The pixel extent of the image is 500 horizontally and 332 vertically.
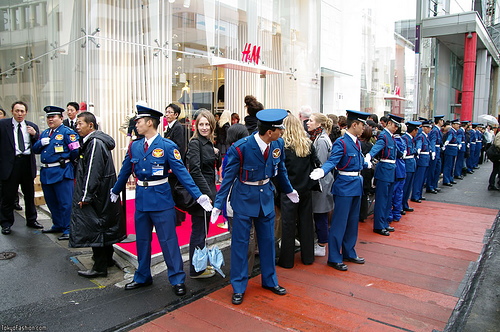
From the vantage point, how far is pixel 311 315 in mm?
3811

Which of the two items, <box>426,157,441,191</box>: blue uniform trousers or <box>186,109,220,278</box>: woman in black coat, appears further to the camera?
<box>426,157,441,191</box>: blue uniform trousers

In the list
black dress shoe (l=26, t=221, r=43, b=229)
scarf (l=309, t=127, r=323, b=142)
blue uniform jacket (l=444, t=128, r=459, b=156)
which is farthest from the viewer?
blue uniform jacket (l=444, t=128, r=459, b=156)

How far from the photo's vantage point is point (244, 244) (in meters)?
4.13

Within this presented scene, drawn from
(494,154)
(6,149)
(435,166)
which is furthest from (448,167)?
(6,149)

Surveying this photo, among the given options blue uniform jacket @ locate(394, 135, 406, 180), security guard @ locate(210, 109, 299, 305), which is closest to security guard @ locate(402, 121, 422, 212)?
blue uniform jacket @ locate(394, 135, 406, 180)

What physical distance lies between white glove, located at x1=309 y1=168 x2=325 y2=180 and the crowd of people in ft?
0.05

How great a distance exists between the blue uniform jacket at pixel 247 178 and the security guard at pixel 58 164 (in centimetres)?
328

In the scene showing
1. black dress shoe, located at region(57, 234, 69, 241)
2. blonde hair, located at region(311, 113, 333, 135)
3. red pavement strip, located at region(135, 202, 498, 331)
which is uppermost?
blonde hair, located at region(311, 113, 333, 135)

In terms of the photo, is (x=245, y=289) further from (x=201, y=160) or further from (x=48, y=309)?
(x=48, y=309)

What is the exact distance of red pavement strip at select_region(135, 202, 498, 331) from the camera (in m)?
3.65

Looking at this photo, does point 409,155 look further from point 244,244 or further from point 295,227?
point 244,244

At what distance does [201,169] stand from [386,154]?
3715 millimetres

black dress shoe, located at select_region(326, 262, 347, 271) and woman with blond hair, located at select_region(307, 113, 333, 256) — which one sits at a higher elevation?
woman with blond hair, located at select_region(307, 113, 333, 256)

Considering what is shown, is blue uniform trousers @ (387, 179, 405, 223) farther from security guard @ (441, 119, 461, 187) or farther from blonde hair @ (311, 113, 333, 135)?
security guard @ (441, 119, 461, 187)
